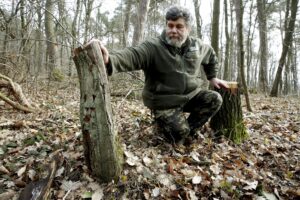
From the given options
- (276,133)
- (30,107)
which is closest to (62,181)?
(30,107)

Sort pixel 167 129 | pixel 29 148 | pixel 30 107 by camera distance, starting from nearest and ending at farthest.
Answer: pixel 29 148
pixel 167 129
pixel 30 107

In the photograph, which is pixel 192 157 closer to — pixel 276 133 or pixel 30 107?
pixel 276 133

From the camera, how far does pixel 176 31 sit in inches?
125

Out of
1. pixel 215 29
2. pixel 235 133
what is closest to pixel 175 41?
pixel 235 133

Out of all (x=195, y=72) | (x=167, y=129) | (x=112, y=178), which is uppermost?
(x=195, y=72)

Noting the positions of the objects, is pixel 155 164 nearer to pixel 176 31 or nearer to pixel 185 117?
pixel 185 117

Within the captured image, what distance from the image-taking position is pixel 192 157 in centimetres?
320

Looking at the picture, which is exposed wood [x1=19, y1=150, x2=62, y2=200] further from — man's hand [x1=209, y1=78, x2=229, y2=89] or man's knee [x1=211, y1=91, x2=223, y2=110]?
man's hand [x1=209, y1=78, x2=229, y2=89]

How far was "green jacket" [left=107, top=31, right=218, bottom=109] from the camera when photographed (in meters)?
3.15

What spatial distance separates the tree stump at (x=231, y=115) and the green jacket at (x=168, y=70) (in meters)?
0.57

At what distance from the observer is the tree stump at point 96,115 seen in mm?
2273

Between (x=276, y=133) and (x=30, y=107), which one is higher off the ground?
(x=30, y=107)

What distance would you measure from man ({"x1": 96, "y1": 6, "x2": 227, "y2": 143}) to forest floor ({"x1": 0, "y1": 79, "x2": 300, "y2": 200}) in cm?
28

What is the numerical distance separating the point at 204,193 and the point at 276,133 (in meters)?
2.49
